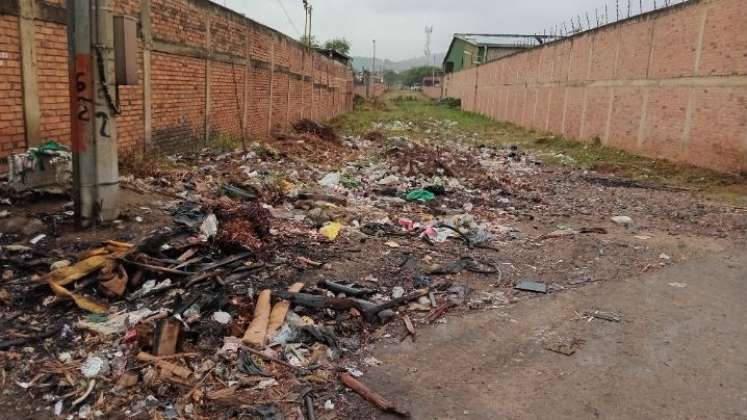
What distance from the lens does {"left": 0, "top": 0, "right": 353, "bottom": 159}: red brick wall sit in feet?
19.2

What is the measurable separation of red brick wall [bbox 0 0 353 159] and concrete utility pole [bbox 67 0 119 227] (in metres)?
1.37

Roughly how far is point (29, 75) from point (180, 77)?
3.76 metres

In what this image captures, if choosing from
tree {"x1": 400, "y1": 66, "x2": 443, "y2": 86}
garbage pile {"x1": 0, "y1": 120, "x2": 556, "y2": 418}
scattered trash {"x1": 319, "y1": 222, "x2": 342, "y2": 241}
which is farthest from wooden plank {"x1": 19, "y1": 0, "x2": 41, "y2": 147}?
tree {"x1": 400, "y1": 66, "x2": 443, "y2": 86}

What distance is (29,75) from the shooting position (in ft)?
19.4

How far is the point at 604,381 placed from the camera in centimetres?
332

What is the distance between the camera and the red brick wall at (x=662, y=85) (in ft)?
36.3

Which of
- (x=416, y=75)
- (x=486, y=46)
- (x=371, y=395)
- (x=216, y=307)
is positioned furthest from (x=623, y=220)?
(x=416, y=75)

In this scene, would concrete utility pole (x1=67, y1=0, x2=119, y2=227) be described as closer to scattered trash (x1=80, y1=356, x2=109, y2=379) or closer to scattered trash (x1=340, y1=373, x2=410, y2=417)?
scattered trash (x1=80, y1=356, x2=109, y2=379)

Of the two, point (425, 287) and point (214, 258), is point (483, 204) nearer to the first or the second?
point (425, 287)

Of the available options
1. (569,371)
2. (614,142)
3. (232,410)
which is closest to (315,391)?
(232,410)

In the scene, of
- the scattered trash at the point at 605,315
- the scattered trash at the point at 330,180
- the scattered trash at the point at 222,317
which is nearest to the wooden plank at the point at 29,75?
the scattered trash at the point at 222,317

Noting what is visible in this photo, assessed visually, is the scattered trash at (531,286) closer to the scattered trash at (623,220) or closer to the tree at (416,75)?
the scattered trash at (623,220)

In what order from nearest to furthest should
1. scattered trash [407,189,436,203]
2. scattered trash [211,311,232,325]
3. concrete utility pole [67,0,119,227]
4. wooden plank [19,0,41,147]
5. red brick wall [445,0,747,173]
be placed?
scattered trash [211,311,232,325], concrete utility pole [67,0,119,227], wooden plank [19,0,41,147], scattered trash [407,189,436,203], red brick wall [445,0,747,173]

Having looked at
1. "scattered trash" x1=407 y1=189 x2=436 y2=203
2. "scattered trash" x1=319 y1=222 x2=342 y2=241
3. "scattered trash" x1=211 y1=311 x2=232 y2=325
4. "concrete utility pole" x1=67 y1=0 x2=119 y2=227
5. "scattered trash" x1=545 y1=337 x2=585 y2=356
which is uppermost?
"concrete utility pole" x1=67 y1=0 x2=119 y2=227
